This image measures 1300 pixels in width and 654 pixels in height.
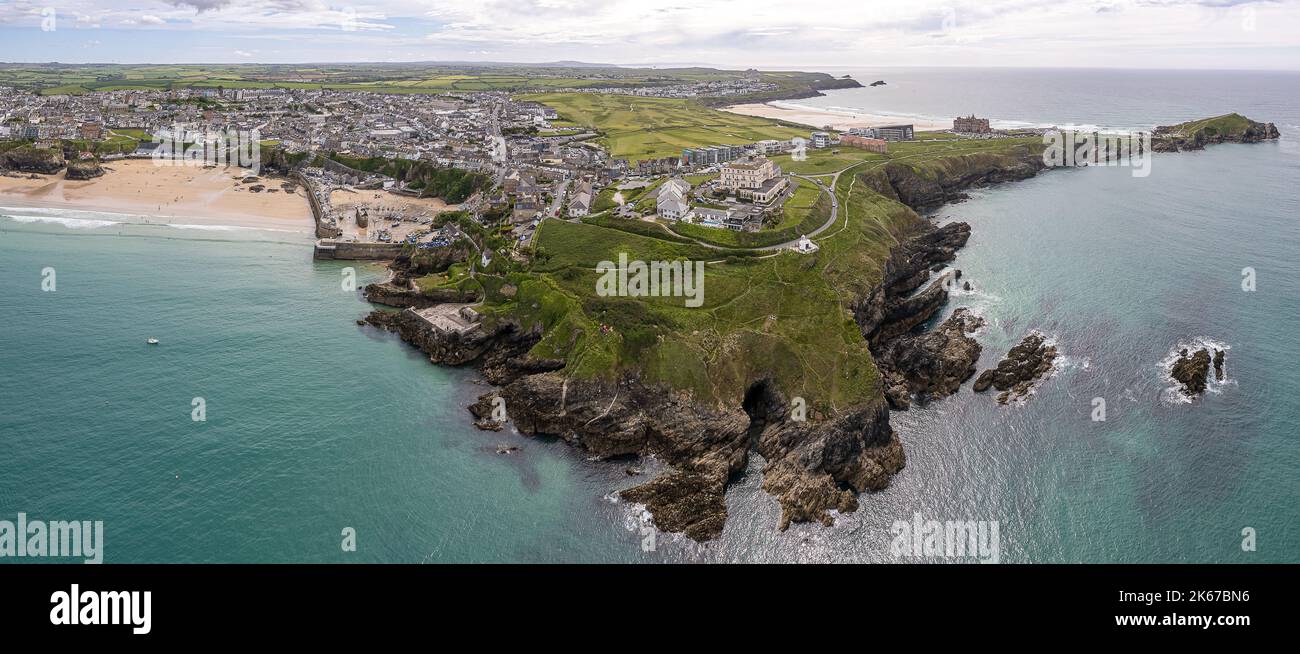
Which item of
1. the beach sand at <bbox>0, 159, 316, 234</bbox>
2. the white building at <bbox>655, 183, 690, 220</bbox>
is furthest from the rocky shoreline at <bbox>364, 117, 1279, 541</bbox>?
the beach sand at <bbox>0, 159, 316, 234</bbox>

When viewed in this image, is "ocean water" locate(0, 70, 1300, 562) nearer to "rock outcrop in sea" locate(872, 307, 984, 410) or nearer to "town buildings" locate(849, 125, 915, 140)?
"rock outcrop in sea" locate(872, 307, 984, 410)

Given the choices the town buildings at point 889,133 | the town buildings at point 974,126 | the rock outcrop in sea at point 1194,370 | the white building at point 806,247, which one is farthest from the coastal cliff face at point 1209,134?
the white building at point 806,247

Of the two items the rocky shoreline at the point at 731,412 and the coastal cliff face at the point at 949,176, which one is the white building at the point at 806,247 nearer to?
the rocky shoreline at the point at 731,412

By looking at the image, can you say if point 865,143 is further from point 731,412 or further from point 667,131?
point 731,412

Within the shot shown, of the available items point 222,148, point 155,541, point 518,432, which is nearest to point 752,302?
point 518,432

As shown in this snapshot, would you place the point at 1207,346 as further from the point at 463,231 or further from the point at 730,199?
the point at 463,231

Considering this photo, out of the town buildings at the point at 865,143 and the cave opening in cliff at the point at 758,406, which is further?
the town buildings at the point at 865,143
